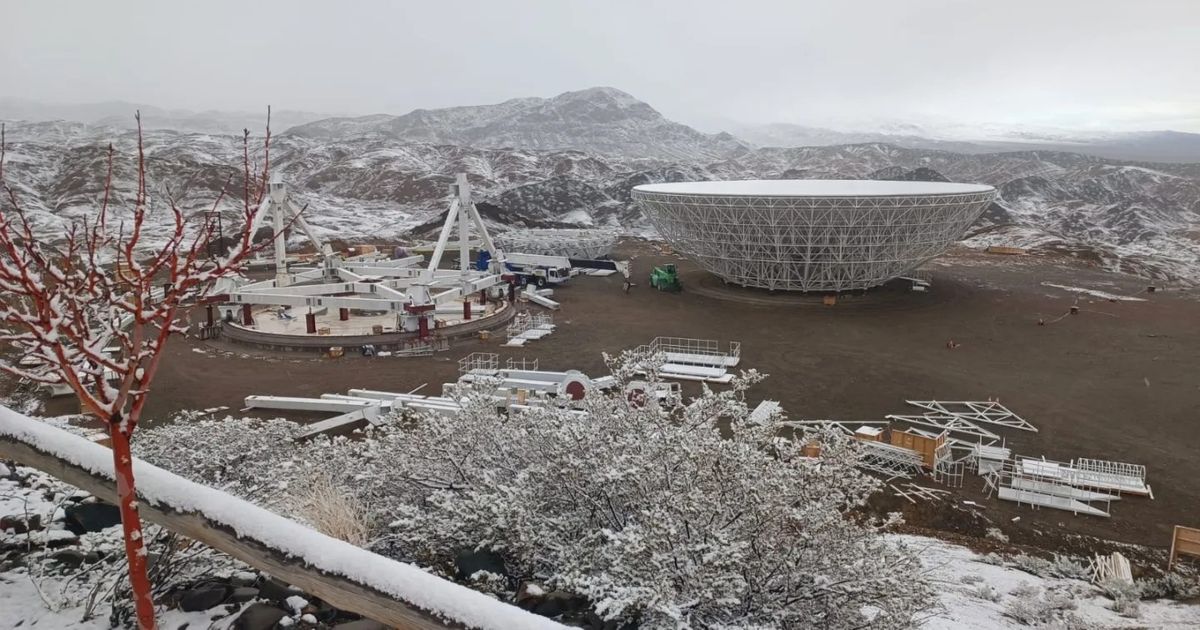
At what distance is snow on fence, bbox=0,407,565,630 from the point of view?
4848mm

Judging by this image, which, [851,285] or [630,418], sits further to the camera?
[851,285]

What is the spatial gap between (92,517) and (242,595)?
2920 millimetres

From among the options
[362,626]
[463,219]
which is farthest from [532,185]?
[362,626]

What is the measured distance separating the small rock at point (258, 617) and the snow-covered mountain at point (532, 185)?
2188 inches

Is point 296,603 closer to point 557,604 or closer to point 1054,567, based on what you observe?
point 557,604

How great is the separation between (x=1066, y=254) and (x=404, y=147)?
14648 cm

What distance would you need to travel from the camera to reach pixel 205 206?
90.3 meters

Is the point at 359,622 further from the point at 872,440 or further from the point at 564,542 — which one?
the point at 872,440

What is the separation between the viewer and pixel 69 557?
7.48 m

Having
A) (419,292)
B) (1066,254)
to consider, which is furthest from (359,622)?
(1066,254)

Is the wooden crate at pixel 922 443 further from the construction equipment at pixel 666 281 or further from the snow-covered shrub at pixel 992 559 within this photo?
the construction equipment at pixel 666 281

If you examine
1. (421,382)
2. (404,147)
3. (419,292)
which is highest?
(404,147)

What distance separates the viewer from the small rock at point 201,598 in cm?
653

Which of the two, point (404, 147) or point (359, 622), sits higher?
point (404, 147)
